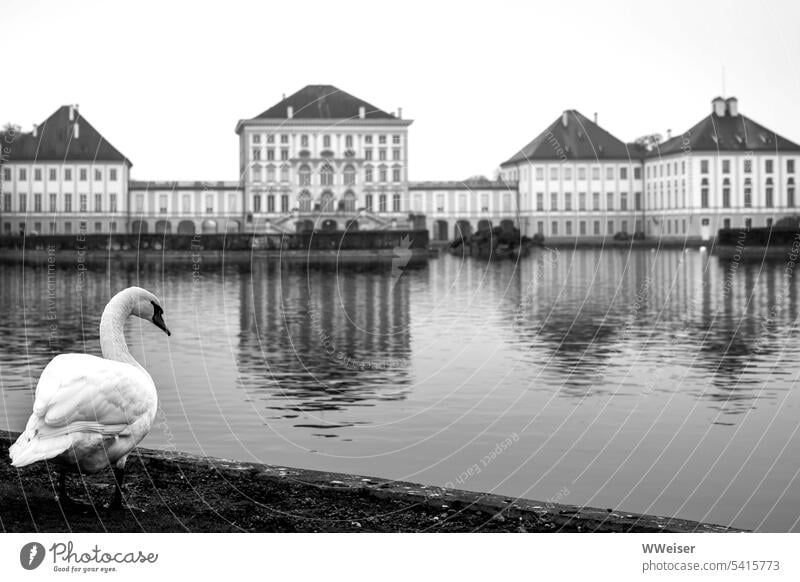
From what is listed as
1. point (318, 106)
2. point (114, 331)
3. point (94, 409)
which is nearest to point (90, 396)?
point (94, 409)

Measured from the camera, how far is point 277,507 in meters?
5.66

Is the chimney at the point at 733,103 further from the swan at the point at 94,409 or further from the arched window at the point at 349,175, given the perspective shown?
the arched window at the point at 349,175

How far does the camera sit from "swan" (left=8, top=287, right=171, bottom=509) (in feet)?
16.6

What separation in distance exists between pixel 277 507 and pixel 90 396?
1073 mm

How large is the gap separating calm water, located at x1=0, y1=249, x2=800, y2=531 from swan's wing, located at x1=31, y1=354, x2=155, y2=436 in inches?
110

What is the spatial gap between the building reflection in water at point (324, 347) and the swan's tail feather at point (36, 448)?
4685 millimetres

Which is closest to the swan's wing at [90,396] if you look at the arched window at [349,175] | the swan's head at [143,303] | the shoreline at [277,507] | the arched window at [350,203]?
the swan's head at [143,303]

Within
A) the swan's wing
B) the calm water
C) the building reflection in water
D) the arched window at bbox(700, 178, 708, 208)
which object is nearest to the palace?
the arched window at bbox(700, 178, 708, 208)

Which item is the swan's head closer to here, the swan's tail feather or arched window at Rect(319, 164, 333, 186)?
the swan's tail feather

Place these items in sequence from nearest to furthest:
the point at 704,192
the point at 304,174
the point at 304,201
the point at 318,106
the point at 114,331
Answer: the point at 114,331 < the point at 704,192 < the point at 318,106 < the point at 304,201 < the point at 304,174

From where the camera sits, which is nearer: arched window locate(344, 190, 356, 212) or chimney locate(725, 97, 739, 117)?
chimney locate(725, 97, 739, 117)

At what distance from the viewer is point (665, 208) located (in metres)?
60.8

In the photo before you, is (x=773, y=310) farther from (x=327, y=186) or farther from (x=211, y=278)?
(x=327, y=186)

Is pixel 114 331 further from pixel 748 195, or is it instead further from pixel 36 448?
pixel 748 195
